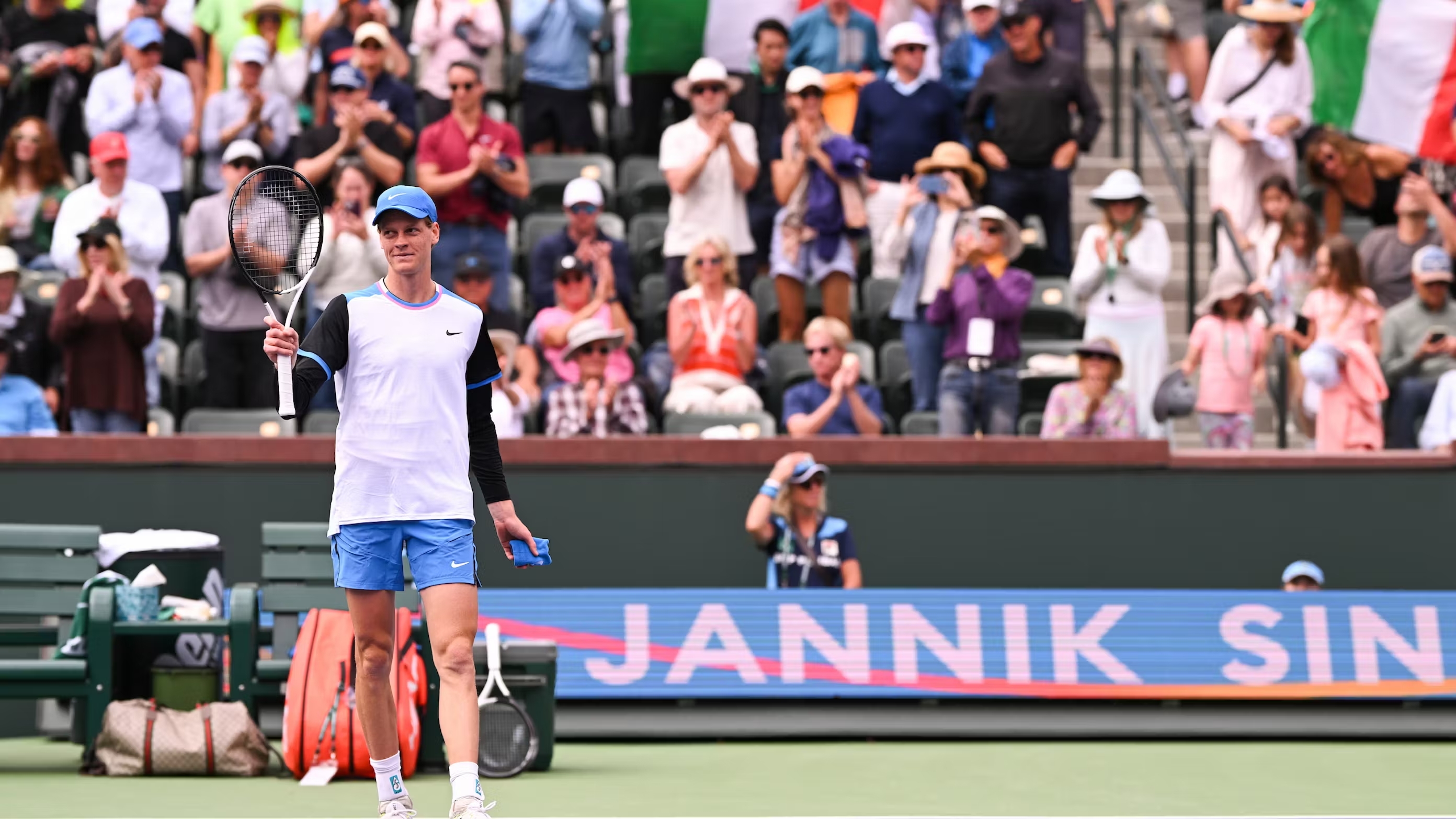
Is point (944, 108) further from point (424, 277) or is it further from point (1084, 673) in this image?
point (424, 277)

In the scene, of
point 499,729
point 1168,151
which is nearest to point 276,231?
point 499,729

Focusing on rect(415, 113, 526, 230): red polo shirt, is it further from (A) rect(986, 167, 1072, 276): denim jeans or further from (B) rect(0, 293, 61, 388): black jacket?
(A) rect(986, 167, 1072, 276): denim jeans

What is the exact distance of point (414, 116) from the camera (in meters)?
14.4

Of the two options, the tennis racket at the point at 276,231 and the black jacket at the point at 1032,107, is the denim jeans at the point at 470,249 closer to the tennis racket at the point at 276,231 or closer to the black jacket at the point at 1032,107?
the black jacket at the point at 1032,107

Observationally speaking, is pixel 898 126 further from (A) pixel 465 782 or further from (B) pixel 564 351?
(A) pixel 465 782

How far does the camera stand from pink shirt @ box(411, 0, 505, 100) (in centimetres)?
1459

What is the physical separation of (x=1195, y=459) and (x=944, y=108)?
3580 mm

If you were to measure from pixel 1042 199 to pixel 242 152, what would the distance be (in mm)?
5218

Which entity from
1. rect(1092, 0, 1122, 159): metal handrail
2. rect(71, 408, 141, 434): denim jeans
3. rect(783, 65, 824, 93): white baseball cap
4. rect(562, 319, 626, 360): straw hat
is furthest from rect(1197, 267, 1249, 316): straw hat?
rect(71, 408, 141, 434): denim jeans

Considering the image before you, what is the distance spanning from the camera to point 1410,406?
1288cm

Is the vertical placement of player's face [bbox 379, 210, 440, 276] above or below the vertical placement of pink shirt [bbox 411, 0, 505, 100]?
below

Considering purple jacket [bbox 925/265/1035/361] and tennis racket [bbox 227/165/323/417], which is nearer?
tennis racket [bbox 227/165/323/417]

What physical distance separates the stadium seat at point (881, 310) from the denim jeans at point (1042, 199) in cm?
104

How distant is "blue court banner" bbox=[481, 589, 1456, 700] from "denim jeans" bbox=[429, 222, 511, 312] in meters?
3.04
